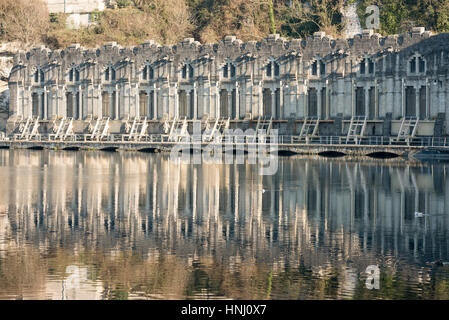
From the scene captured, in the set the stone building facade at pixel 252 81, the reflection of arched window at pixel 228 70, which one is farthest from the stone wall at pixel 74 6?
the reflection of arched window at pixel 228 70

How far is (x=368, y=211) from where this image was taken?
39969 millimetres

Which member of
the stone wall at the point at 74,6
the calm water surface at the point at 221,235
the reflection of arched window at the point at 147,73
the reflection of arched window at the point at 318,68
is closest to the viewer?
the calm water surface at the point at 221,235

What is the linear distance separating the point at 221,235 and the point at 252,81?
60.1 meters

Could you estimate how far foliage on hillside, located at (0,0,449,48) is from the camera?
10750cm

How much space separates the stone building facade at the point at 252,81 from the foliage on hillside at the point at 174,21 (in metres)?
13.0

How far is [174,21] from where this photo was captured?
11700 cm

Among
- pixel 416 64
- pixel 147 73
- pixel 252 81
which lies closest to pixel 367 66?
pixel 416 64

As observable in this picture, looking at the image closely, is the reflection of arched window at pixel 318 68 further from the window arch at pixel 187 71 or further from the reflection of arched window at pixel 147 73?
the reflection of arched window at pixel 147 73

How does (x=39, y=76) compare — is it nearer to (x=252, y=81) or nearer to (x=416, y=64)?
(x=252, y=81)

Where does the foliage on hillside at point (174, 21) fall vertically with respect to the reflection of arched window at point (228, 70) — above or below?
above

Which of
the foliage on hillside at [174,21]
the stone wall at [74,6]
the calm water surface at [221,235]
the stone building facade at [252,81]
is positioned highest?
the stone wall at [74,6]

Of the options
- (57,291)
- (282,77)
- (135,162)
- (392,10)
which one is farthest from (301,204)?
(392,10)

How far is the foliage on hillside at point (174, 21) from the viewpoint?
107500 millimetres

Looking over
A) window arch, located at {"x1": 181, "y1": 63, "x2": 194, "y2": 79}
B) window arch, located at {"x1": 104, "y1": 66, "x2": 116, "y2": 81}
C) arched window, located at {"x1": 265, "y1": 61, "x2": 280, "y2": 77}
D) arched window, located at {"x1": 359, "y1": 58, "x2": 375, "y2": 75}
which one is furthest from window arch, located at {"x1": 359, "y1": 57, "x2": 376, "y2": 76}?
window arch, located at {"x1": 104, "y1": 66, "x2": 116, "y2": 81}
